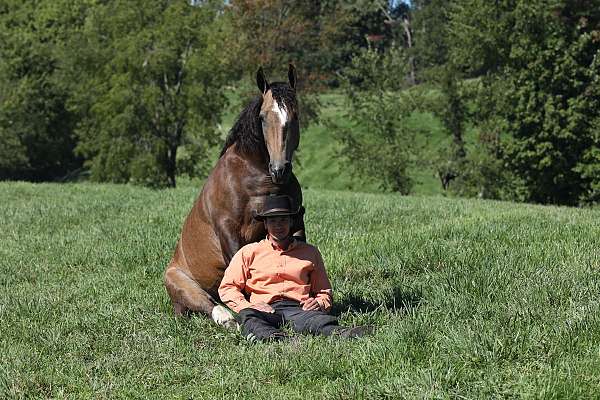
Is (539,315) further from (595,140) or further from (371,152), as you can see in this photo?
(371,152)

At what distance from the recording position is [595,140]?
3019cm

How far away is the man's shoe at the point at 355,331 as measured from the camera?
527 cm

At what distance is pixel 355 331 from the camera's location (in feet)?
17.5

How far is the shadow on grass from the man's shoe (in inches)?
26.3

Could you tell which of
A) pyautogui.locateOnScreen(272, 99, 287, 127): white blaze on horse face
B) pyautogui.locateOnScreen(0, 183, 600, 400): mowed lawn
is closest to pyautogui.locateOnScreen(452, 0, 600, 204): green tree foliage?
pyautogui.locateOnScreen(0, 183, 600, 400): mowed lawn

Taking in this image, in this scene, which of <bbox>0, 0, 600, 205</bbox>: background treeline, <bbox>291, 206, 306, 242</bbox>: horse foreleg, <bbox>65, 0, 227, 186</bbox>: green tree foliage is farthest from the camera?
<bbox>65, 0, 227, 186</bbox>: green tree foliage

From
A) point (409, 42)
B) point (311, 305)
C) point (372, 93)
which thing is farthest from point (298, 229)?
point (409, 42)

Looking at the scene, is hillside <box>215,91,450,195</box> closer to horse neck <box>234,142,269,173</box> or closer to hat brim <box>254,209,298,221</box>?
horse neck <box>234,142,269,173</box>

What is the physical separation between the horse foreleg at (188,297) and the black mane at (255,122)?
150 cm

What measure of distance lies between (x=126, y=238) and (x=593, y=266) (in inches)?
299

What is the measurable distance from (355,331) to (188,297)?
2.01 m

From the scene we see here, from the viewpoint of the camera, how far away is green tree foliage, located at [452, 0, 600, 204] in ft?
102

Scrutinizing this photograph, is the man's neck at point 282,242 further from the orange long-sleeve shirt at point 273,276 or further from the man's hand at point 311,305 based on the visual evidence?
the man's hand at point 311,305

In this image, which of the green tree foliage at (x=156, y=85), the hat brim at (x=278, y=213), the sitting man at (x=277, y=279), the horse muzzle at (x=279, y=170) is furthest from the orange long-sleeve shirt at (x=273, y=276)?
the green tree foliage at (x=156, y=85)
